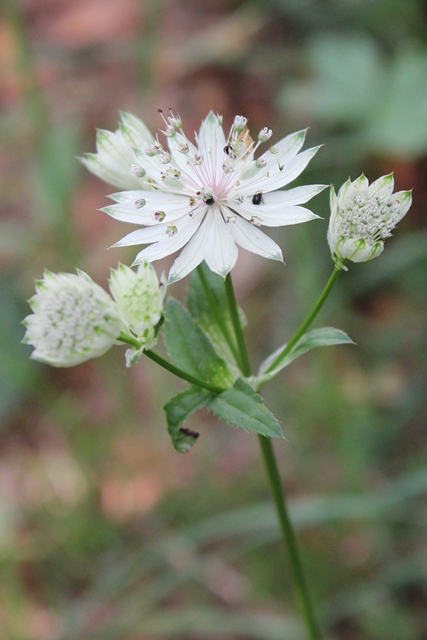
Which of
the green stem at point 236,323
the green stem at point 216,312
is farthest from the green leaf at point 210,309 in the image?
the green stem at point 236,323

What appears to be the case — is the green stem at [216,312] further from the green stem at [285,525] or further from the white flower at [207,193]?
the green stem at [285,525]

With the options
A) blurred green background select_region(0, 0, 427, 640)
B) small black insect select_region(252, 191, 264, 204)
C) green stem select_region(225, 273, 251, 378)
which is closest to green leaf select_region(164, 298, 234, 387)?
green stem select_region(225, 273, 251, 378)

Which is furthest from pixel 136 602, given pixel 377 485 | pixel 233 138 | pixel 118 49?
pixel 118 49

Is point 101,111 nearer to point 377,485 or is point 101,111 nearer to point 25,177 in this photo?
point 25,177

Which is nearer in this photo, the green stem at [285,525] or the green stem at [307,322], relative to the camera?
the green stem at [307,322]

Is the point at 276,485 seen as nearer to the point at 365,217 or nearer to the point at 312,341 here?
the point at 312,341

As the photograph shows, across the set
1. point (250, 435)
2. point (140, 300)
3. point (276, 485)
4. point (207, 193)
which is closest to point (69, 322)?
point (140, 300)
